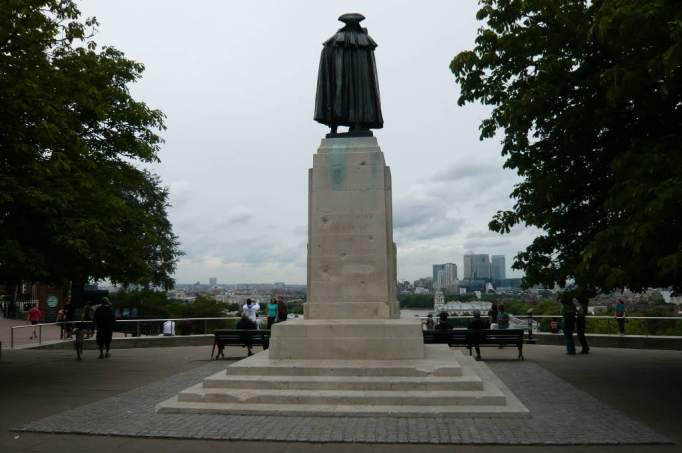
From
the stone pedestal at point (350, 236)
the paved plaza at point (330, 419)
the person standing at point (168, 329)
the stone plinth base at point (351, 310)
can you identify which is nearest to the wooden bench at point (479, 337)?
the paved plaza at point (330, 419)

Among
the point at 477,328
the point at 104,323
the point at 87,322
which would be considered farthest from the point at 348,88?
the point at 87,322

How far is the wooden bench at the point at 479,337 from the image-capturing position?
1695 cm

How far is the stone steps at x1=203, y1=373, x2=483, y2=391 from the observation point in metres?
9.68

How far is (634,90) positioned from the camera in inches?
357

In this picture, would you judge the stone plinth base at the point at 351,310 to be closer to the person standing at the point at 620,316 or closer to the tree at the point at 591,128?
the tree at the point at 591,128

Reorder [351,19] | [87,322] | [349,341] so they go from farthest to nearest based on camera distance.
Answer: [87,322]
[351,19]
[349,341]

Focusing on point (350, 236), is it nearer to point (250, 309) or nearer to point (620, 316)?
point (250, 309)

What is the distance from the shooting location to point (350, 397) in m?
9.39

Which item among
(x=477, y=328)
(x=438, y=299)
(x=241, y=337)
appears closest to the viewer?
(x=241, y=337)

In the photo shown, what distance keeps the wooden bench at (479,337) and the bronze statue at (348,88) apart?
6619mm

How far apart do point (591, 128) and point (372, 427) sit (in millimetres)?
6686

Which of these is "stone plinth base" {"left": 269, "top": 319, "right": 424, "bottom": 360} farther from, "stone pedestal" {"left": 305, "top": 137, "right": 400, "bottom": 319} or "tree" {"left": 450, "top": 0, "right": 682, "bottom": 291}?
"tree" {"left": 450, "top": 0, "right": 682, "bottom": 291}

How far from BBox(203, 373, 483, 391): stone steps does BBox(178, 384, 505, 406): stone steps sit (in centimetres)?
9

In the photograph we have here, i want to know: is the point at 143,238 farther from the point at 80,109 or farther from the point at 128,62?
the point at 128,62
